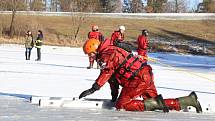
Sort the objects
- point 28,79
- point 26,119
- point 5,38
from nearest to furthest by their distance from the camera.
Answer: point 26,119, point 28,79, point 5,38

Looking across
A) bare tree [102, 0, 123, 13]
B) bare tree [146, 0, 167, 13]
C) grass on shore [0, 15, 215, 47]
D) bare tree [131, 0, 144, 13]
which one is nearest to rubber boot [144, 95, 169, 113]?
grass on shore [0, 15, 215, 47]

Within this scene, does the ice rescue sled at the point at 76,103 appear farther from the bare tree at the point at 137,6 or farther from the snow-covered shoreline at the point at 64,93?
the bare tree at the point at 137,6

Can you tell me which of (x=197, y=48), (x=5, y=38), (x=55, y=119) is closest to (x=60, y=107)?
(x=55, y=119)

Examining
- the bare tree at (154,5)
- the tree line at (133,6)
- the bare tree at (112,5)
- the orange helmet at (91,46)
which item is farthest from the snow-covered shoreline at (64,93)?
the bare tree at (154,5)

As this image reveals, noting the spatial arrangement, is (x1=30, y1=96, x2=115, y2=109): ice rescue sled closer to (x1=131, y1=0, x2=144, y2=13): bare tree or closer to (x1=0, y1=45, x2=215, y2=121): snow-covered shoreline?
(x1=0, y1=45, x2=215, y2=121): snow-covered shoreline

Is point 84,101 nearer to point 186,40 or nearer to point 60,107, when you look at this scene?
point 60,107

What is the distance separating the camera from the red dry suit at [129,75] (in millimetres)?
8375

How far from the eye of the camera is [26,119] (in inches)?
293

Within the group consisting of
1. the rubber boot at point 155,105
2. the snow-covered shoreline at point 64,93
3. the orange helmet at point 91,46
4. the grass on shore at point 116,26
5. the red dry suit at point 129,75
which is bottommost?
the grass on shore at point 116,26

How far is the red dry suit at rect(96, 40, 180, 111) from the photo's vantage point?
838 cm

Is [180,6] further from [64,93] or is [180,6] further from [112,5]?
[64,93]

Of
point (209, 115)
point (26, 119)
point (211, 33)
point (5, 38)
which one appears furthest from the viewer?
point (211, 33)

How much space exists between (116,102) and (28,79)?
538cm

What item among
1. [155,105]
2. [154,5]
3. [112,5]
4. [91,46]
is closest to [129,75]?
[155,105]
